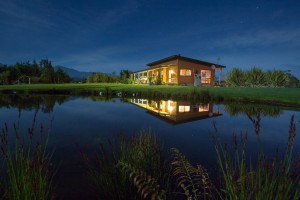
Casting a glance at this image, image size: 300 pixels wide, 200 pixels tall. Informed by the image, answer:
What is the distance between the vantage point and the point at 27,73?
4681 cm

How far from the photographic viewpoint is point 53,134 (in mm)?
7062

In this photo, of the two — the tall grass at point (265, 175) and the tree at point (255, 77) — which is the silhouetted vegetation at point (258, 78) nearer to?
the tree at point (255, 77)

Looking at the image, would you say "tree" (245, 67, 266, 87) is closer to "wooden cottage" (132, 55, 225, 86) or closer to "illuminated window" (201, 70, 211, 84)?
"wooden cottage" (132, 55, 225, 86)

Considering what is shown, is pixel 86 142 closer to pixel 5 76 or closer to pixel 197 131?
pixel 197 131

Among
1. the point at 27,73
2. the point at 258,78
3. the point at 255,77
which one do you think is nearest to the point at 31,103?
the point at 255,77

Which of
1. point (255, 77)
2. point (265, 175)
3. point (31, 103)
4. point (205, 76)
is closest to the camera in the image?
point (265, 175)

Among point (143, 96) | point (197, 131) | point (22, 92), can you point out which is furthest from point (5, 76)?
point (197, 131)

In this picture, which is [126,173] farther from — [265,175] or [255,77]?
[255,77]

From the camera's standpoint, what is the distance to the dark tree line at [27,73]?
39.9 metres

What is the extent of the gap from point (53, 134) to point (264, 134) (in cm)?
A: 798

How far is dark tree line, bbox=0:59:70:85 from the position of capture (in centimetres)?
3988

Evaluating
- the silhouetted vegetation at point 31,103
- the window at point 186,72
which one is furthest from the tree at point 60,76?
the window at point 186,72

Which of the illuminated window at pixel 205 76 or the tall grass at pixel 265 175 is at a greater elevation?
the illuminated window at pixel 205 76

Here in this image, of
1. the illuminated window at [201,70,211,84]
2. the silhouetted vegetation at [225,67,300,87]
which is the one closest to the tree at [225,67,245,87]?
the silhouetted vegetation at [225,67,300,87]
